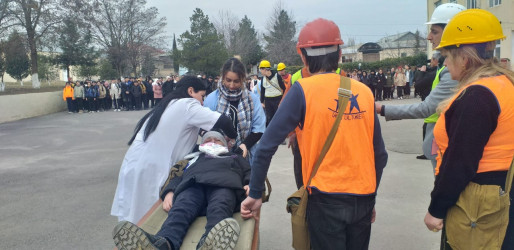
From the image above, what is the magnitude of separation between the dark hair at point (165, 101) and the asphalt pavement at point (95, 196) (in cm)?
168

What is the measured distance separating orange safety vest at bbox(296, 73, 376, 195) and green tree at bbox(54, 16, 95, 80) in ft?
105

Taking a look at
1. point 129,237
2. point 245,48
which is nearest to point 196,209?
point 129,237

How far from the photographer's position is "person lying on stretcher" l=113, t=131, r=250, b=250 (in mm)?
2461

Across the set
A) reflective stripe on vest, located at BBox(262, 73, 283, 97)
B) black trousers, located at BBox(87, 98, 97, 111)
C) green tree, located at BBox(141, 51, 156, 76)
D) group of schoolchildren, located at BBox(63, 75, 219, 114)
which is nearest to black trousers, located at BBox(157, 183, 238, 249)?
reflective stripe on vest, located at BBox(262, 73, 283, 97)

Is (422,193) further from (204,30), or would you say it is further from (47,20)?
(204,30)

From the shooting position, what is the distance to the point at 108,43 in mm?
39688

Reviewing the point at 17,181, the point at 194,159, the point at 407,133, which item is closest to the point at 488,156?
the point at 194,159

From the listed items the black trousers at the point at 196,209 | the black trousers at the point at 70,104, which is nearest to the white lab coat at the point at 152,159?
the black trousers at the point at 196,209

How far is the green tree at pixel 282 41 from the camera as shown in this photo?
171ft

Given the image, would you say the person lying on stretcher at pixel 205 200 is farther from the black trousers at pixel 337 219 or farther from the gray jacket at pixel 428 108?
the gray jacket at pixel 428 108

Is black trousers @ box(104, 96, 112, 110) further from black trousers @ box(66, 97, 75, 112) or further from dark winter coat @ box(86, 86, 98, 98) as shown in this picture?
black trousers @ box(66, 97, 75, 112)

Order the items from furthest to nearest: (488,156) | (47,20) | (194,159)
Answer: (47,20) → (194,159) → (488,156)

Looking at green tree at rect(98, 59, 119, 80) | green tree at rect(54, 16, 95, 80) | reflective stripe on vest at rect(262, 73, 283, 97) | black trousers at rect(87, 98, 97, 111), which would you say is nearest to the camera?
reflective stripe on vest at rect(262, 73, 283, 97)

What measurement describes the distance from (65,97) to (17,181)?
53.8 ft
